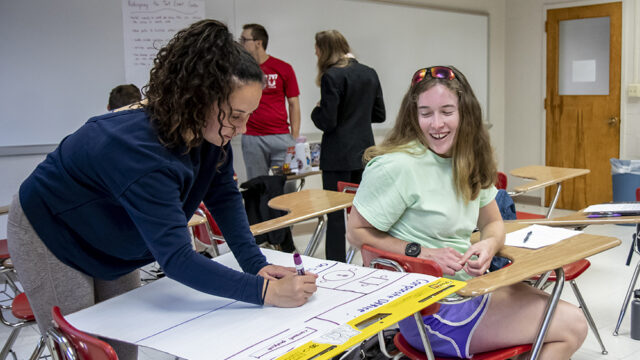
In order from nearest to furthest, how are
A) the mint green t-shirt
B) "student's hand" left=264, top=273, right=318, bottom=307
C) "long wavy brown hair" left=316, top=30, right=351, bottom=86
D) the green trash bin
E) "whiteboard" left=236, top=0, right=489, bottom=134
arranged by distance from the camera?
"student's hand" left=264, top=273, right=318, bottom=307, the mint green t-shirt, "long wavy brown hair" left=316, top=30, right=351, bottom=86, the green trash bin, "whiteboard" left=236, top=0, right=489, bottom=134

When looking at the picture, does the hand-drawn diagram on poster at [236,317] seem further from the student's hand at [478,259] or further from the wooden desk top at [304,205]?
the wooden desk top at [304,205]

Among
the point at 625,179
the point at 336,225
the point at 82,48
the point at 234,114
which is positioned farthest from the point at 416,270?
the point at 625,179

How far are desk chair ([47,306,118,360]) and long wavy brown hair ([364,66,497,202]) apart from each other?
1.12 m

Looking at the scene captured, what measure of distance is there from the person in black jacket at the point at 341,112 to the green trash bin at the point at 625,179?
93.6 inches

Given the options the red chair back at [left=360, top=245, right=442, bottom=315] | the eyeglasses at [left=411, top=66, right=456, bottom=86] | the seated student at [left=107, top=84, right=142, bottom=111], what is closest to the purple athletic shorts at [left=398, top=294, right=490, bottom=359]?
the red chair back at [left=360, top=245, right=442, bottom=315]

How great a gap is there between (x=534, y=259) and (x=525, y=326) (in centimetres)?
20

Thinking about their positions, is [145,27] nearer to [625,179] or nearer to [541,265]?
[541,265]

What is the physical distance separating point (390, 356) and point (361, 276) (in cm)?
65

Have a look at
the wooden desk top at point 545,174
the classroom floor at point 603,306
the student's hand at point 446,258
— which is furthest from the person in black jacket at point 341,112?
the student's hand at point 446,258

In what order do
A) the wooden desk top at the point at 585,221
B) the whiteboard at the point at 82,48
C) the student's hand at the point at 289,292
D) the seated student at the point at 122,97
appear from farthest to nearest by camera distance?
1. the whiteboard at the point at 82,48
2. the seated student at the point at 122,97
3. the wooden desk top at the point at 585,221
4. the student's hand at the point at 289,292

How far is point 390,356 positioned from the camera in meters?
2.05

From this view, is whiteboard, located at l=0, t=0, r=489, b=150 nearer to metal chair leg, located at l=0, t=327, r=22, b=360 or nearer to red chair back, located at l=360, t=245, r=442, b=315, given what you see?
metal chair leg, located at l=0, t=327, r=22, b=360

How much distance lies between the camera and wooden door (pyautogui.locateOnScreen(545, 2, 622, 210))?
6.23m

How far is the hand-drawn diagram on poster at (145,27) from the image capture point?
460 cm
